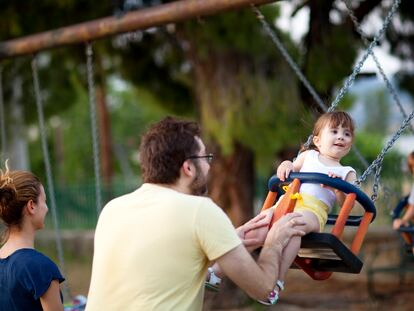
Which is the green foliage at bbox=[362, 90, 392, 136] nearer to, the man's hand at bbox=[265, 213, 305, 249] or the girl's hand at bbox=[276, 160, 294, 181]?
the girl's hand at bbox=[276, 160, 294, 181]

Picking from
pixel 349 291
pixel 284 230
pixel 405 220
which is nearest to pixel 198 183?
pixel 284 230

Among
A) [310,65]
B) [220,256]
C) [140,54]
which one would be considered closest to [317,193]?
[220,256]

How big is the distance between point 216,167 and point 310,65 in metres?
1.90

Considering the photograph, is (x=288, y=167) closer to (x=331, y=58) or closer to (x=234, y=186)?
(x=331, y=58)

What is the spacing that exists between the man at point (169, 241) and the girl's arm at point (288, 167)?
0.59 m

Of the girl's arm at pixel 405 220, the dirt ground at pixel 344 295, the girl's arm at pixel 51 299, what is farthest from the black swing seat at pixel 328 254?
the dirt ground at pixel 344 295

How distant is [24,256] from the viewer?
303 cm

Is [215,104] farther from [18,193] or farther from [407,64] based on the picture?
[18,193]

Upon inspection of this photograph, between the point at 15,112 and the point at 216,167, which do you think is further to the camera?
the point at 15,112

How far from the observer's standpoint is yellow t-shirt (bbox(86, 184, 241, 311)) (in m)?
2.47

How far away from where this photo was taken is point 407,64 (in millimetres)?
8820

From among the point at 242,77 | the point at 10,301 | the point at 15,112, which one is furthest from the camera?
the point at 15,112

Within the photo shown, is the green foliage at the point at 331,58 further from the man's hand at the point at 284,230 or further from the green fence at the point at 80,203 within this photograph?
the green fence at the point at 80,203

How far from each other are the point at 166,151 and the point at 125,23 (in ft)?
10.2
